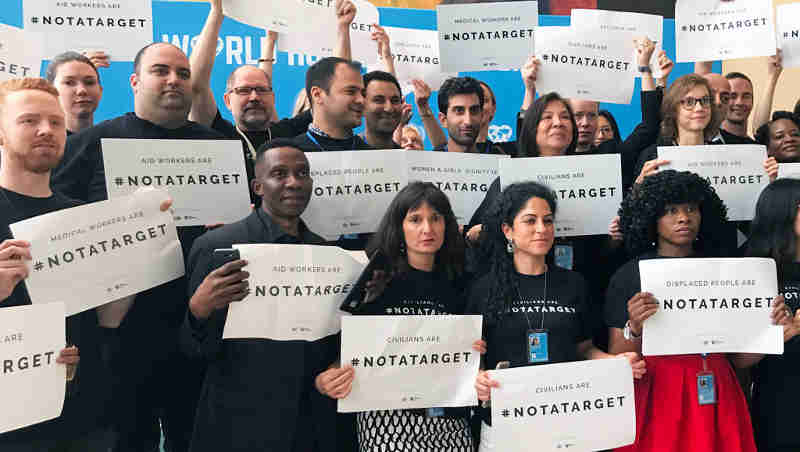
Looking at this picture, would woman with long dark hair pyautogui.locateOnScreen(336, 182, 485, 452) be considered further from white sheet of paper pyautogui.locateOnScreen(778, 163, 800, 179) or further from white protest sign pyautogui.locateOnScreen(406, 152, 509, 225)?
white sheet of paper pyautogui.locateOnScreen(778, 163, 800, 179)

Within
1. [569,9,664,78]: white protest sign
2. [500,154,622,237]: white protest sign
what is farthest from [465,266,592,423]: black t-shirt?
[569,9,664,78]: white protest sign

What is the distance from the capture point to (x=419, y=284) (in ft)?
12.2

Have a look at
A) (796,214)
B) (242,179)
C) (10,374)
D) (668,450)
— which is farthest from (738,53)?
(10,374)

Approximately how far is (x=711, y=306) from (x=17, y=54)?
398 centimetres

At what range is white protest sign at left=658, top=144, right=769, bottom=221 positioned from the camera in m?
4.45

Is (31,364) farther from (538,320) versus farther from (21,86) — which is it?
(538,320)

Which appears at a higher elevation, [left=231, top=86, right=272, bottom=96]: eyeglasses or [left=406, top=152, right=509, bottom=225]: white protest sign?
[left=231, top=86, right=272, bottom=96]: eyeglasses

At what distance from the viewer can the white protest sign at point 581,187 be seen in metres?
4.30

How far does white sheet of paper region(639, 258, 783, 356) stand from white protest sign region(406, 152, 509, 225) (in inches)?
49.9

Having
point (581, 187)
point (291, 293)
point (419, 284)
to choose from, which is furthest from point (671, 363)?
point (291, 293)

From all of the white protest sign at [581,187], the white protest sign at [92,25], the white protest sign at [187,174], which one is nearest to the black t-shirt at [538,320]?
the white protest sign at [581,187]

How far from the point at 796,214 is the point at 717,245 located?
42 cm

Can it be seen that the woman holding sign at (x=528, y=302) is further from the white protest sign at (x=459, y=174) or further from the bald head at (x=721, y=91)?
the bald head at (x=721, y=91)

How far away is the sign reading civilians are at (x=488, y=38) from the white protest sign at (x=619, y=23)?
20.2 inches
